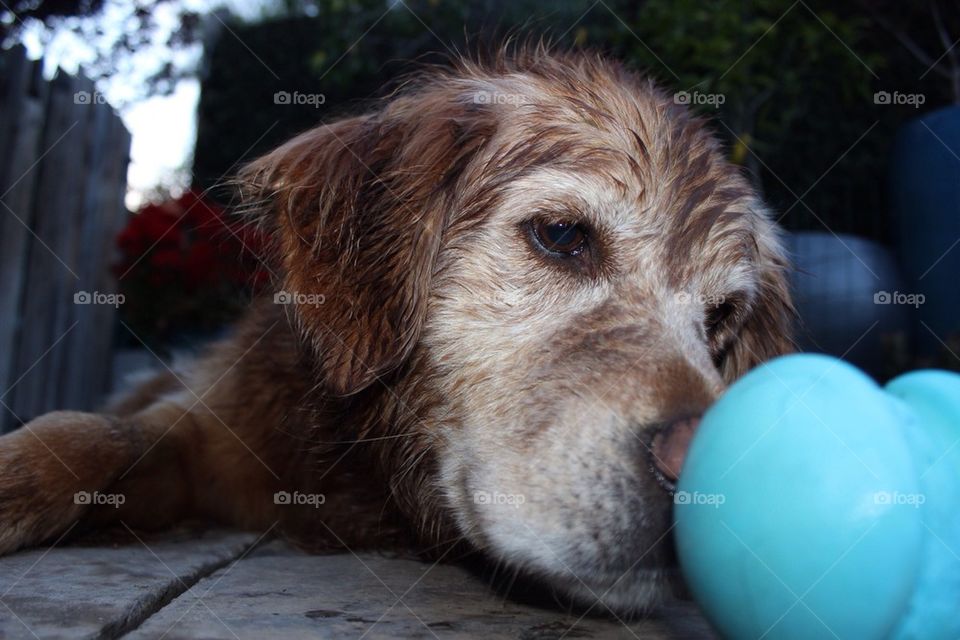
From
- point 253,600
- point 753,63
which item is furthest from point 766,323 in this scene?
point 753,63

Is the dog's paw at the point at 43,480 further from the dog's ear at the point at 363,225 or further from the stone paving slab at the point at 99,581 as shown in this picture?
the dog's ear at the point at 363,225

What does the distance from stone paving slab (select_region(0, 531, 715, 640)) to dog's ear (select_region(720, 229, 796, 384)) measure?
101 cm

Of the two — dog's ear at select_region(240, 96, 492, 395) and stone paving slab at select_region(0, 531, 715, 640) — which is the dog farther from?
stone paving slab at select_region(0, 531, 715, 640)

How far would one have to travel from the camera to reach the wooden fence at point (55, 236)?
16.1ft

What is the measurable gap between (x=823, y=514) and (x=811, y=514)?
20mm

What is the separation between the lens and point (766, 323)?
10.8 feet

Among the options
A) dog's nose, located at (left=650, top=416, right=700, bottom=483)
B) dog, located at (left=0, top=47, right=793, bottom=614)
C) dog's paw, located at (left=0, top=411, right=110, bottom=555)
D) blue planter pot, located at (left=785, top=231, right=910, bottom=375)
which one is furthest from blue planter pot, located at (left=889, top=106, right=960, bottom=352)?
dog's paw, located at (left=0, top=411, right=110, bottom=555)

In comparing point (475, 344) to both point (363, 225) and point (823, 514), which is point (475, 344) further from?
point (823, 514)

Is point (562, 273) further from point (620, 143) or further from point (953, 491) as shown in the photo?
point (953, 491)

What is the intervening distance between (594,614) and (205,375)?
76.9 inches

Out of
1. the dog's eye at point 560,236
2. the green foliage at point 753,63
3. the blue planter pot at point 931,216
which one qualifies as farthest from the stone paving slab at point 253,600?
the blue planter pot at point 931,216

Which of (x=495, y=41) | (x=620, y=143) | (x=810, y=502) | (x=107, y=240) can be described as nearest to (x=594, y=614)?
(x=810, y=502)

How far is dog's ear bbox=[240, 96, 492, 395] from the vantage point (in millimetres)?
2639

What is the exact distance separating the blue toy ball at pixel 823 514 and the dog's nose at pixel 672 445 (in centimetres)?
15
